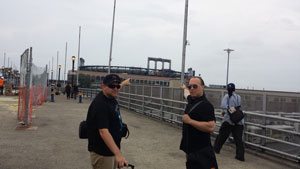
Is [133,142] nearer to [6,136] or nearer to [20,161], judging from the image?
[20,161]

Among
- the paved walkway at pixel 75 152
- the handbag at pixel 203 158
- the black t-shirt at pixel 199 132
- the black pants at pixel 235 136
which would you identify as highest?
the black t-shirt at pixel 199 132

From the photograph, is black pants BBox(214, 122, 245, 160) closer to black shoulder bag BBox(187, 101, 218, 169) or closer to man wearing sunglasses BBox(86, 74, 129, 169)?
black shoulder bag BBox(187, 101, 218, 169)

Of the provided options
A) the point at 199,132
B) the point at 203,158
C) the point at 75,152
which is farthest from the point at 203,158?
the point at 75,152

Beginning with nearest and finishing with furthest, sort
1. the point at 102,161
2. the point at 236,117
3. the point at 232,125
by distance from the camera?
the point at 102,161, the point at 236,117, the point at 232,125

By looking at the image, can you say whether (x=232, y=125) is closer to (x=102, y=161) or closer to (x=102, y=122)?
(x=102, y=161)

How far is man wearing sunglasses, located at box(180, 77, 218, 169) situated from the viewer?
3.04m

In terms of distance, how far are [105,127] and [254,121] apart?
20.1ft

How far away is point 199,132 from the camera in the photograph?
123 inches

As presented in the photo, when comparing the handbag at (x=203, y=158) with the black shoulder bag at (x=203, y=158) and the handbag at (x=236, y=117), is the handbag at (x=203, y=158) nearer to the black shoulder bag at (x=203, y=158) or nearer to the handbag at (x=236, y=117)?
the black shoulder bag at (x=203, y=158)

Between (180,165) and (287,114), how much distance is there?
4.02 m

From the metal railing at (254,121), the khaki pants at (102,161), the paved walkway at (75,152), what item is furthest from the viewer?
the metal railing at (254,121)

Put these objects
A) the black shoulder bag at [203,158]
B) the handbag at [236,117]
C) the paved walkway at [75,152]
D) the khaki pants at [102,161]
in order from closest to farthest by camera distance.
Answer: the khaki pants at [102,161] < the black shoulder bag at [203,158] < the paved walkway at [75,152] < the handbag at [236,117]

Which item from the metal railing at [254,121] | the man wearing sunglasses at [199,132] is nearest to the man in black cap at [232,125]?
the metal railing at [254,121]

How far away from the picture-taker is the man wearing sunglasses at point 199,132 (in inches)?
120
